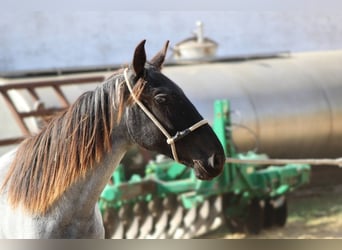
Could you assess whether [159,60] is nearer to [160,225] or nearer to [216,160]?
[216,160]

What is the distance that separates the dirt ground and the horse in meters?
2.50

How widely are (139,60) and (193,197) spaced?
2.32 m

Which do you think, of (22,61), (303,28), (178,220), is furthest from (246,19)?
(178,220)

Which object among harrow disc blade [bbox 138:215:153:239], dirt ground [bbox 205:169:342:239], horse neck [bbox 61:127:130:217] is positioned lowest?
dirt ground [bbox 205:169:342:239]

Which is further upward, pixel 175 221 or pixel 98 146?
pixel 98 146

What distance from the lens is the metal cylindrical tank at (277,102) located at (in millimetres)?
4512

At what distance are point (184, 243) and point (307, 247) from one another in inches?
10.8

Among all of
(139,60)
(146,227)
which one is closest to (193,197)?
(146,227)

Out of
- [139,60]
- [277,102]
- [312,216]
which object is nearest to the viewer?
[139,60]

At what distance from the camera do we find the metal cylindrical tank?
4.51 metres

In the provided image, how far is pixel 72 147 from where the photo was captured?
4.39ft

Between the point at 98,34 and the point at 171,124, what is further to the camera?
the point at 98,34

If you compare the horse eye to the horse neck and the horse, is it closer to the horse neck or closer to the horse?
the horse

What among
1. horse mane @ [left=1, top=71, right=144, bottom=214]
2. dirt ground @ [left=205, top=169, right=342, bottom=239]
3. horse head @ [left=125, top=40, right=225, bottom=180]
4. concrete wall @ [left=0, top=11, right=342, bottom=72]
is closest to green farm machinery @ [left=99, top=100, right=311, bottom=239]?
dirt ground @ [left=205, top=169, right=342, bottom=239]
